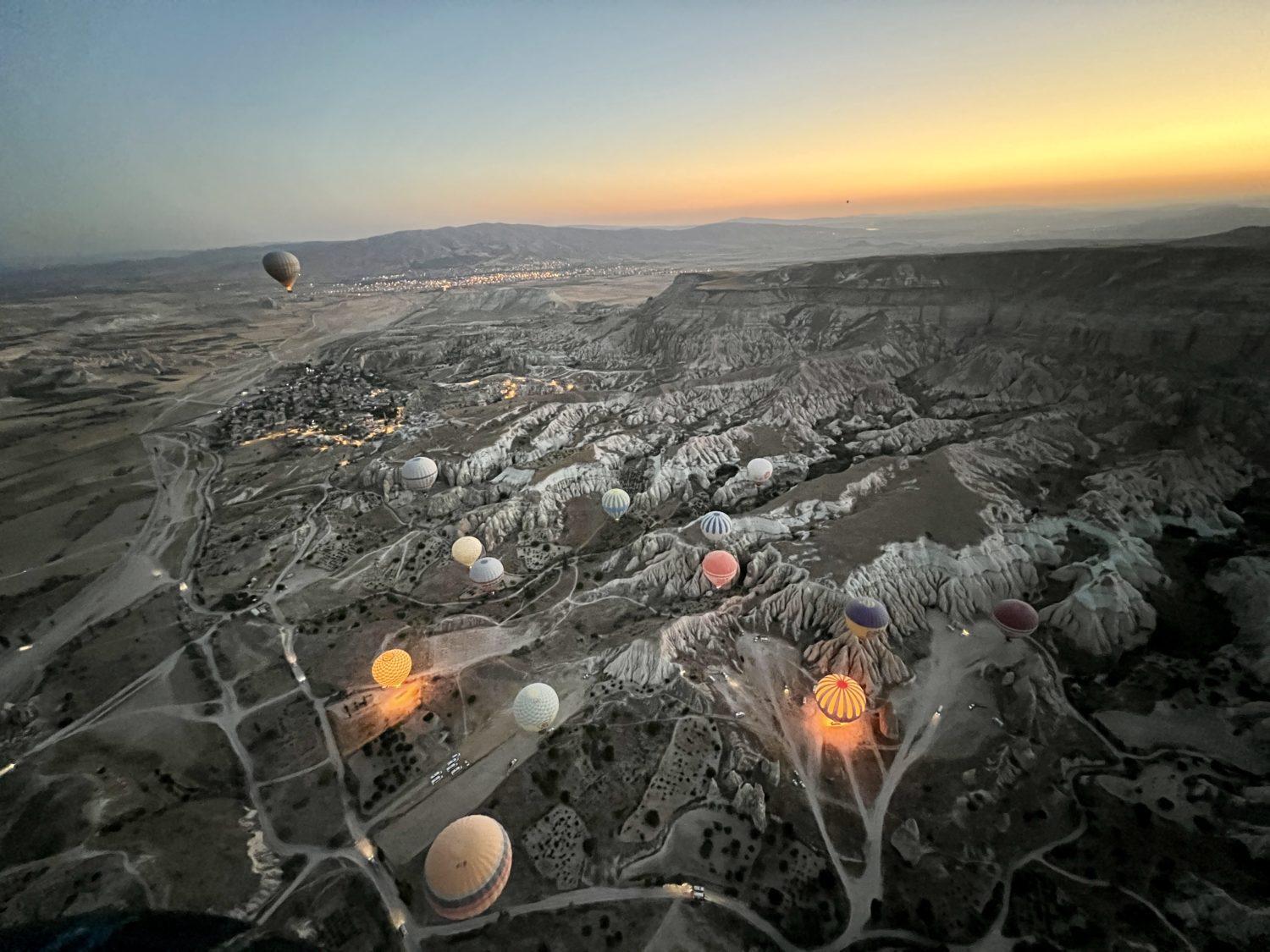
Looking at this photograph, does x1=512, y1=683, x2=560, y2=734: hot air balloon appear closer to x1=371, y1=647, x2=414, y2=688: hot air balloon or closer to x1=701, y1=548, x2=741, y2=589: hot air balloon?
x1=371, y1=647, x2=414, y2=688: hot air balloon

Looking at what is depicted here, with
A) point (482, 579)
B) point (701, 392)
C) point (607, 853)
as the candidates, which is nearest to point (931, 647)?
point (607, 853)

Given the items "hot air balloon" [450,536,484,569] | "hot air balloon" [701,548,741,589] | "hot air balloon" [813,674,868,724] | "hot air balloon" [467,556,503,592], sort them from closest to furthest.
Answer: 1. "hot air balloon" [813,674,868,724]
2. "hot air balloon" [701,548,741,589]
3. "hot air balloon" [467,556,503,592]
4. "hot air balloon" [450,536,484,569]

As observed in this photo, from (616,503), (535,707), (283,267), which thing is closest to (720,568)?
(616,503)

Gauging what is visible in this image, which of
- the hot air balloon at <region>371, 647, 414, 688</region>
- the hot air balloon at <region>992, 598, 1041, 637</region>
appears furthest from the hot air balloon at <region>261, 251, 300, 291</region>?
the hot air balloon at <region>992, 598, 1041, 637</region>

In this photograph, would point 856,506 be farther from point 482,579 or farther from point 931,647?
point 482,579

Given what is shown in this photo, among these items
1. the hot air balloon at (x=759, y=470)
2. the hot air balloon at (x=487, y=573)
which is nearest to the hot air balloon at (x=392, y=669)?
the hot air balloon at (x=487, y=573)
